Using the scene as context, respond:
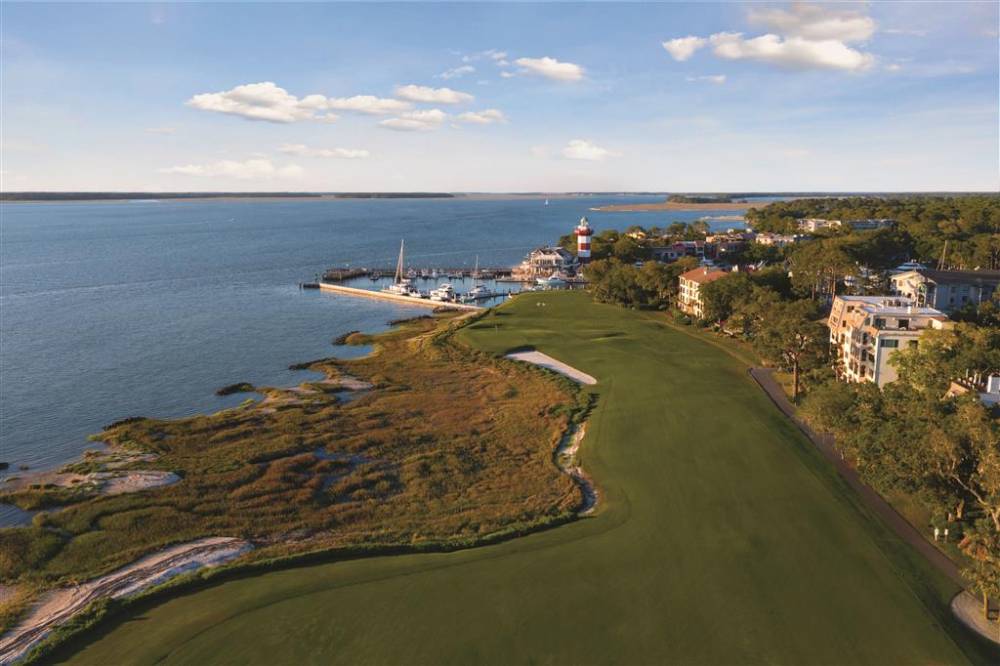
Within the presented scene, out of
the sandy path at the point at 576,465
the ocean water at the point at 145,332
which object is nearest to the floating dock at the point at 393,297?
the ocean water at the point at 145,332

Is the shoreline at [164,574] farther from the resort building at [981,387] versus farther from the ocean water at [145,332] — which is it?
the resort building at [981,387]

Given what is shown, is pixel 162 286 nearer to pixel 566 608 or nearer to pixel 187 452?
pixel 187 452

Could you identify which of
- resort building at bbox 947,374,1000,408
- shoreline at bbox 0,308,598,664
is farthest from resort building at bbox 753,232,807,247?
shoreline at bbox 0,308,598,664

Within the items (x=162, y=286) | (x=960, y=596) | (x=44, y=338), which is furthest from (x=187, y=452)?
(x=162, y=286)

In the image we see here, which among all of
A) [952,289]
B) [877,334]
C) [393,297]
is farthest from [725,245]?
[877,334]

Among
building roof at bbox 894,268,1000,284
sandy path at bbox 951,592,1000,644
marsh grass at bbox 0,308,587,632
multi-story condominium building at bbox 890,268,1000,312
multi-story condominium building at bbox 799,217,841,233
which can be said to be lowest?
sandy path at bbox 951,592,1000,644

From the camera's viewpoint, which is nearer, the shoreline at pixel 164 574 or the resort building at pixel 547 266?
the shoreline at pixel 164 574

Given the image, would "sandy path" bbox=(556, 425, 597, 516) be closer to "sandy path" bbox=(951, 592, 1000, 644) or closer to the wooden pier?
"sandy path" bbox=(951, 592, 1000, 644)
